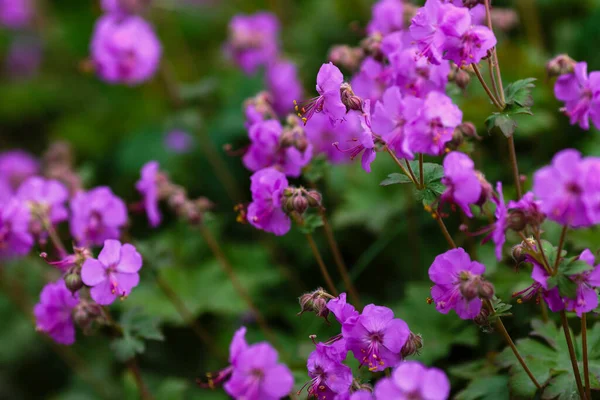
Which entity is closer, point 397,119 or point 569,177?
point 569,177

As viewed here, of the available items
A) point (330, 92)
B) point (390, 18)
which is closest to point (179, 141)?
point (390, 18)

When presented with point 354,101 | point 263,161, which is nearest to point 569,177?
point 354,101

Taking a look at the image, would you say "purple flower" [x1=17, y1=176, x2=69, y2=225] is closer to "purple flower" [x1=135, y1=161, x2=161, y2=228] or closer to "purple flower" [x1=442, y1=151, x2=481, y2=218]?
"purple flower" [x1=135, y1=161, x2=161, y2=228]

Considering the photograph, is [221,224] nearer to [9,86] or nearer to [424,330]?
[424,330]

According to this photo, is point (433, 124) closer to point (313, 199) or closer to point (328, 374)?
point (313, 199)

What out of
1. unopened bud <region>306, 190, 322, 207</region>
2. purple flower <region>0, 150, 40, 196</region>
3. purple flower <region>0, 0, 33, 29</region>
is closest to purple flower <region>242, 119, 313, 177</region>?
unopened bud <region>306, 190, 322, 207</region>
